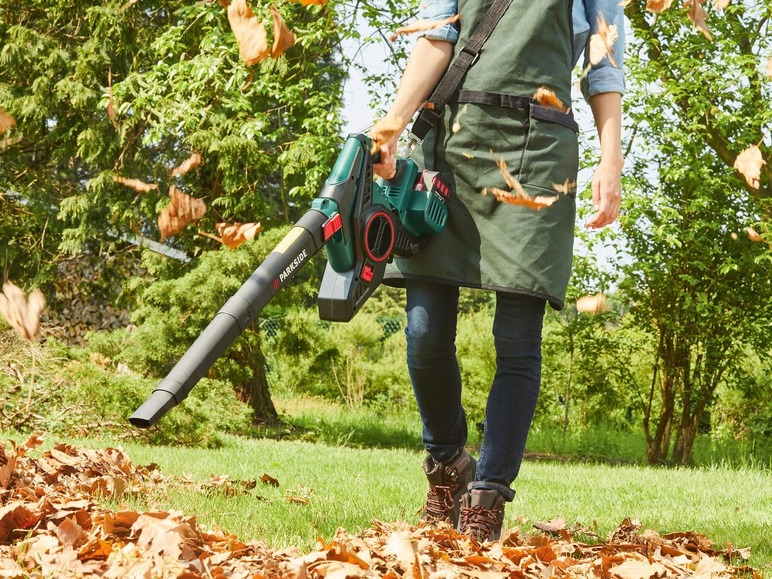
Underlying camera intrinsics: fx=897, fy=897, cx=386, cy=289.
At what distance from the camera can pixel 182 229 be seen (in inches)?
382

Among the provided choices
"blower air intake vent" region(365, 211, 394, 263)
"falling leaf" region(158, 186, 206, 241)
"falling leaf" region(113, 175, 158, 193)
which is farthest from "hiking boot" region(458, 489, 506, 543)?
"falling leaf" region(113, 175, 158, 193)

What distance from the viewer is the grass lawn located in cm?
251

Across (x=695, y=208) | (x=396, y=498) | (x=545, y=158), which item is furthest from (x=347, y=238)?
(x=695, y=208)

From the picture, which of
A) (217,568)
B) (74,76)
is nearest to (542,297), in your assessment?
(217,568)

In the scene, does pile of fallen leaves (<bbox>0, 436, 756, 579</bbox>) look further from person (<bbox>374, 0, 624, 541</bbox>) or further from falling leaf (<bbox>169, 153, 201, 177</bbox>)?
falling leaf (<bbox>169, 153, 201, 177</bbox>)

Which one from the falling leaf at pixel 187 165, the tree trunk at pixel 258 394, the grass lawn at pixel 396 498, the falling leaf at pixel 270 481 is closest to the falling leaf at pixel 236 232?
the falling leaf at pixel 187 165

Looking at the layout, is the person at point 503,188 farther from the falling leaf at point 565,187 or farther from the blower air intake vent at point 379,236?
the blower air intake vent at point 379,236

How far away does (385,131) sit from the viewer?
246 cm

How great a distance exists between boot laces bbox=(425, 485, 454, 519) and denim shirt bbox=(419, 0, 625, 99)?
1.22 meters

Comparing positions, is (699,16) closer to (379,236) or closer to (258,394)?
(379,236)

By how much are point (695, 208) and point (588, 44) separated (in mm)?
5468

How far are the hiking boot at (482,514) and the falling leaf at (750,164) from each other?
5.83 meters

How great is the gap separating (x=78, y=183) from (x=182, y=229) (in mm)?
3988

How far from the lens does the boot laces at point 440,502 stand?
263 centimetres
